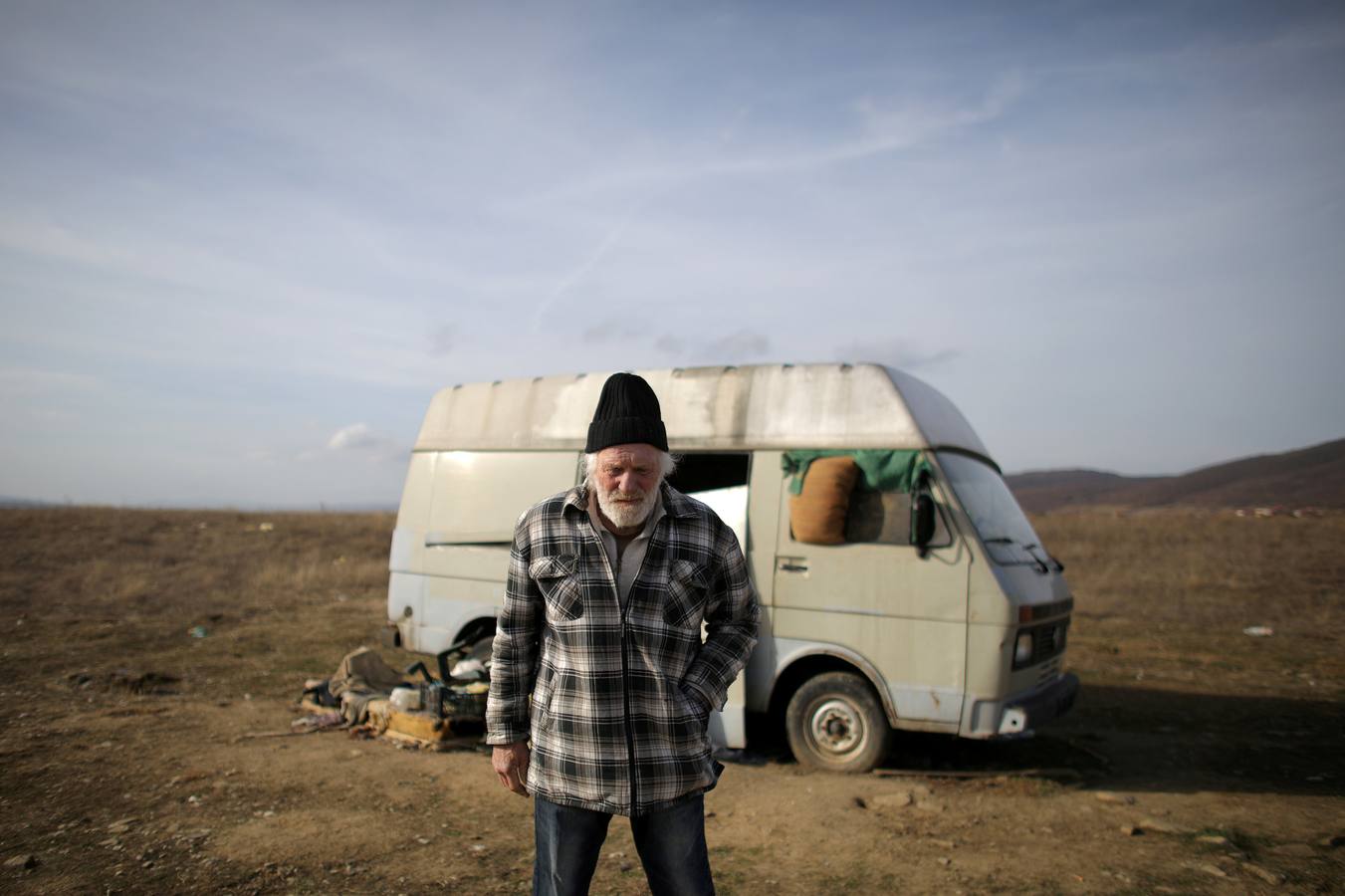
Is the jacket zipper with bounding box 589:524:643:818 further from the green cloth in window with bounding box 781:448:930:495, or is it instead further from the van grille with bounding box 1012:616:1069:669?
the van grille with bounding box 1012:616:1069:669

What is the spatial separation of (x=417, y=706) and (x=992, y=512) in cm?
472

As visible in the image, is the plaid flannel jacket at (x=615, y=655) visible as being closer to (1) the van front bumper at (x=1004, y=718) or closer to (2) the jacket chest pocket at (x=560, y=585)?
(2) the jacket chest pocket at (x=560, y=585)

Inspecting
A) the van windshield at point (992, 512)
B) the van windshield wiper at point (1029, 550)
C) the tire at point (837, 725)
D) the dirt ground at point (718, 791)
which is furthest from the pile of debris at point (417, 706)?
the van windshield wiper at point (1029, 550)

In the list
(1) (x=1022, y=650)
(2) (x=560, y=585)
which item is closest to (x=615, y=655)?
(2) (x=560, y=585)

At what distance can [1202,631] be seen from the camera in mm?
13320

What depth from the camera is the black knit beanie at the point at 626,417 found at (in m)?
2.67

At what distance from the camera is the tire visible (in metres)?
6.22

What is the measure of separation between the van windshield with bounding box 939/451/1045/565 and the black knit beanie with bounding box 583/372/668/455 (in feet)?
13.0

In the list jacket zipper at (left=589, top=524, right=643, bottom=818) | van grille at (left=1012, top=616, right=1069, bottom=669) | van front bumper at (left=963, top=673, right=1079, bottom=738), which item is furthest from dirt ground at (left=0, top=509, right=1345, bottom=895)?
jacket zipper at (left=589, top=524, right=643, bottom=818)

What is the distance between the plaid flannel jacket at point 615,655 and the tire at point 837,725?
3.80 metres

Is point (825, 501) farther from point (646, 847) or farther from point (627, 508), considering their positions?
point (646, 847)

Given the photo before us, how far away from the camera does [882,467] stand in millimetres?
6305

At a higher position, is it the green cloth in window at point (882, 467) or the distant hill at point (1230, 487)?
the distant hill at point (1230, 487)

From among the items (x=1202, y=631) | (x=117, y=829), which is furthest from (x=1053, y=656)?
(x=1202, y=631)
